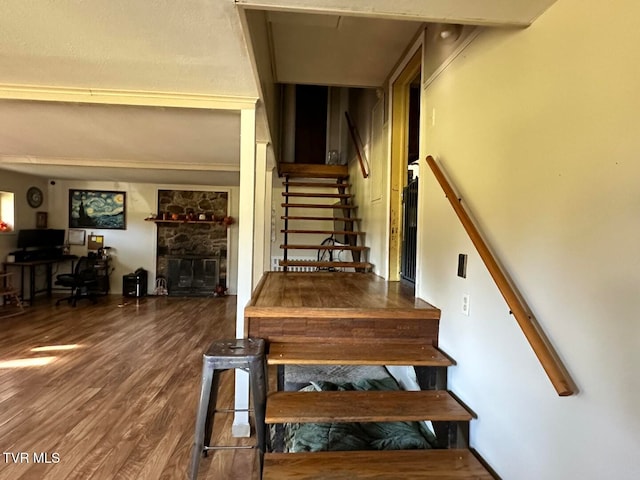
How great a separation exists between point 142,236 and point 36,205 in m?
1.90

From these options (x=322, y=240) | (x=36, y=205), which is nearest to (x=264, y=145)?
(x=322, y=240)

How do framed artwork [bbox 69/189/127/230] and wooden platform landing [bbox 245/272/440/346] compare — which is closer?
wooden platform landing [bbox 245/272/440/346]

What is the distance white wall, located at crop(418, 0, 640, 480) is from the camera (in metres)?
1.01

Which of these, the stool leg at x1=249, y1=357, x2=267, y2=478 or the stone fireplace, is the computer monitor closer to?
the stone fireplace

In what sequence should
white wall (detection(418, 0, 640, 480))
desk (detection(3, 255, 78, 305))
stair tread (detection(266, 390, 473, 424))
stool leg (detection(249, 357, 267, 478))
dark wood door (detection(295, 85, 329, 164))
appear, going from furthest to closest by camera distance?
dark wood door (detection(295, 85, 329, 164))
desk (detection(3, 255, 78, 305))
stool leg (detection(249, 357, 267, 478))
stair tread (detection(266, 390, 473, 424))
white wall (detection(418, 0, 640, 480))

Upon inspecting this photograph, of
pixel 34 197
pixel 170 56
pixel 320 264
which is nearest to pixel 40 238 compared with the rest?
pixel 34 197

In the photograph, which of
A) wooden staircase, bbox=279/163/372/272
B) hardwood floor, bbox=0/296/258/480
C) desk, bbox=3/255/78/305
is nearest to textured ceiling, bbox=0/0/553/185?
wooden staircase, bbox=279/163/372/272

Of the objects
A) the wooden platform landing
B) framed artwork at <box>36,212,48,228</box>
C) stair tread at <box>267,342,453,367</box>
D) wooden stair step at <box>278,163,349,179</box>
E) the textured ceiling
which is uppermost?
wooden stair step at <box>278,163,349,179</box>

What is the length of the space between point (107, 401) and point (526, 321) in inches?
115

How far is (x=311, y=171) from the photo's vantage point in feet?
18.0

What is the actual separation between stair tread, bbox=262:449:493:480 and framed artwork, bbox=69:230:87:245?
288 inches

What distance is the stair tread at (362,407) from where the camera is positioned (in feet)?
5.48

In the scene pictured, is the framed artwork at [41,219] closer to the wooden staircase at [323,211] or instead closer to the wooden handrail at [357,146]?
the wooden staircase at [323,211]

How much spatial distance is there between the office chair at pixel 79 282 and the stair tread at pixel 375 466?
599 centimetres
